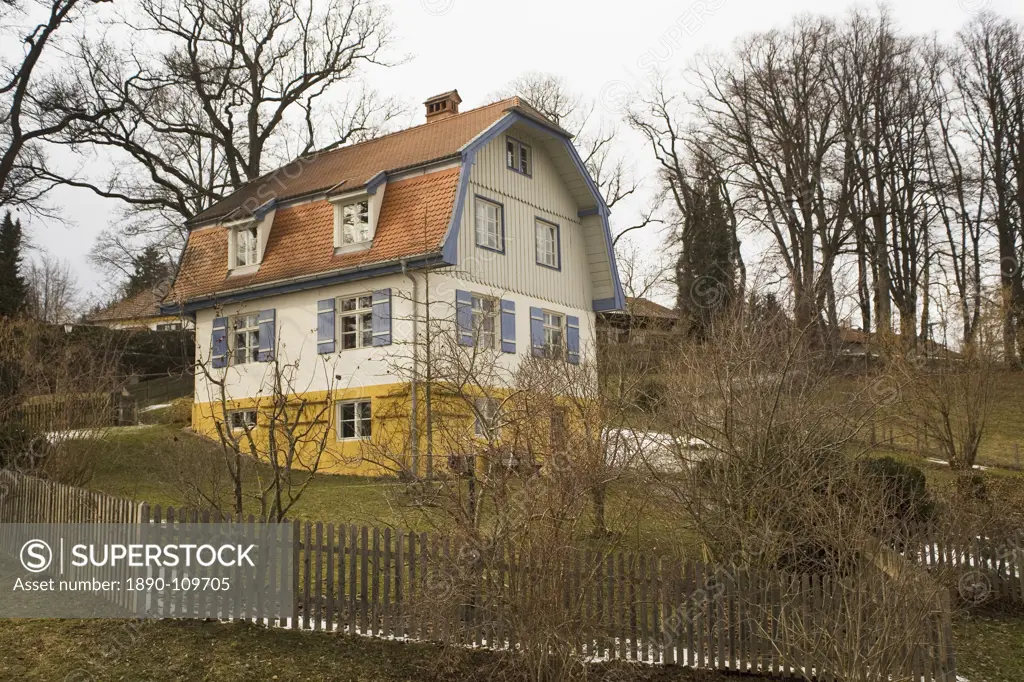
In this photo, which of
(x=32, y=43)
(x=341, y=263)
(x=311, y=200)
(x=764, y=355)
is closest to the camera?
(x=764, y=355)

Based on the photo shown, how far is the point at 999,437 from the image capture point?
1061 inches

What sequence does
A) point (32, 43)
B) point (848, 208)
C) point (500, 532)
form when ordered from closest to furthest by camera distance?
point (500, 532), point (32, 43), point (848, 208)

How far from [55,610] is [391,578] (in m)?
3.64

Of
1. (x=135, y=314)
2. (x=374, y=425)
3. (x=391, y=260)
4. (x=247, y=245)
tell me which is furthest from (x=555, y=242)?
(x=135, y=314)

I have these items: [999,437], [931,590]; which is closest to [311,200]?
[931,590]

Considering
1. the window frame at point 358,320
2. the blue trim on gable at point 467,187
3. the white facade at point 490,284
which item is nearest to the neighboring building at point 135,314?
the white facade at point 490,284

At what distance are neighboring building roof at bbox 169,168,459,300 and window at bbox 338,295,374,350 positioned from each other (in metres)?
0.89

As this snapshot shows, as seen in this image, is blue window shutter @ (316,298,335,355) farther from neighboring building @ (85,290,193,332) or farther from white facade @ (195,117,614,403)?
neighboring building @ (85,290,193,332)

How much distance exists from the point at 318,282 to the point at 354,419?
3293 millimetres

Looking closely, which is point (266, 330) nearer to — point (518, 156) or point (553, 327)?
point (553, 327)

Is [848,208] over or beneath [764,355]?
over

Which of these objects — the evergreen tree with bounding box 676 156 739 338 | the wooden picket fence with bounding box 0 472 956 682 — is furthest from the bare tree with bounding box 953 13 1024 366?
the wooden picket fence with bounding box 0 472 956 682

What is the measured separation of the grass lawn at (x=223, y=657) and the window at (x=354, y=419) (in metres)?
11.6

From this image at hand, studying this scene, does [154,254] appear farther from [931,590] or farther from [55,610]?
[931,590]
